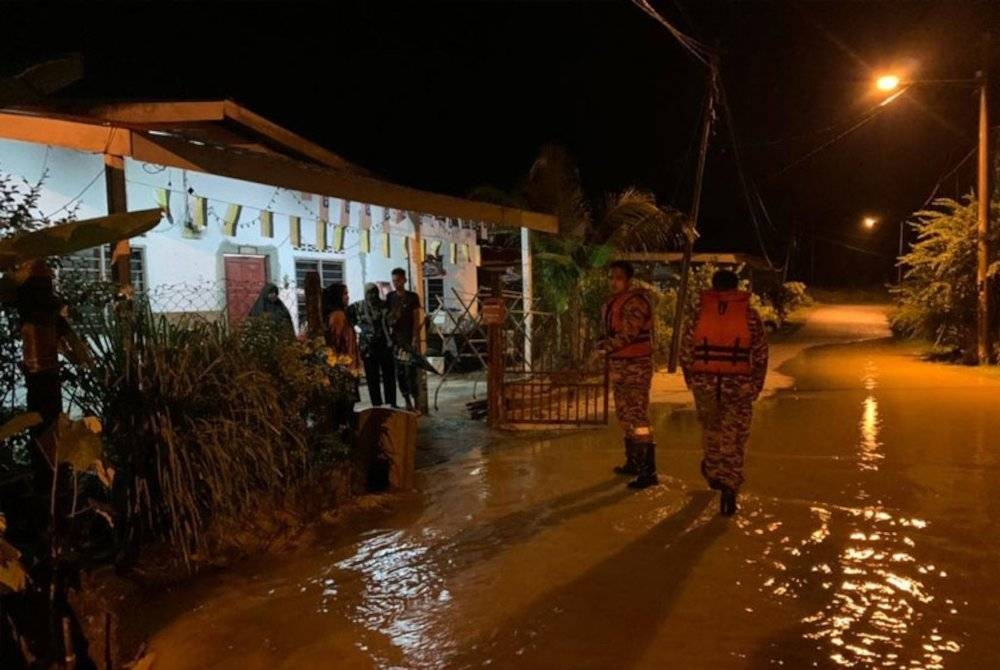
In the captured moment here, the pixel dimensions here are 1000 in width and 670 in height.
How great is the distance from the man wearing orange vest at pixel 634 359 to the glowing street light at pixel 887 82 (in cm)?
1067

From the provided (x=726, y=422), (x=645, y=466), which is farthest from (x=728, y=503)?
(x=645, y=466)

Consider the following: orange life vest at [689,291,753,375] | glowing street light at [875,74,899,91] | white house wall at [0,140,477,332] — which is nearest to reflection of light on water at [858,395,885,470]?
orange life vest at [689,291,753,375]

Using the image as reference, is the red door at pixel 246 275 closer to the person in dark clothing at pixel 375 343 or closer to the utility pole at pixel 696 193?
the person in dark clothing at pixel 375 343

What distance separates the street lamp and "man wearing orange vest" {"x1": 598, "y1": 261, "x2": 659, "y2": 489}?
1080 centimetres

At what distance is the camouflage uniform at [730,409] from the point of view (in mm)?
5586

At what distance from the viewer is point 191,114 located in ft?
20.5

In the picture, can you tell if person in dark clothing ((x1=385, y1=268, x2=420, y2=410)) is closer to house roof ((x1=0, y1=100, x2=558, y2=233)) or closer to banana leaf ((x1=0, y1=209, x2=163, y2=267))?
house roof ((x1=0, y1=100, x2=558, y2=233))

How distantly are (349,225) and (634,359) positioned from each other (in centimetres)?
585

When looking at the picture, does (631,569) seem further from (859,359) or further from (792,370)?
(859,359)

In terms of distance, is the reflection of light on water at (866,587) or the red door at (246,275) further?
the red door at (246,275)

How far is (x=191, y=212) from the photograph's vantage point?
10766mm

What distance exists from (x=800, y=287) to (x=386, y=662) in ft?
110

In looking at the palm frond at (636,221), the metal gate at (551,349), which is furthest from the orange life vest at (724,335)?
the palm frond at (636,221)

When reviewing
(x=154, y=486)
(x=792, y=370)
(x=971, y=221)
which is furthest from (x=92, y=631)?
(x=971, y=221)
